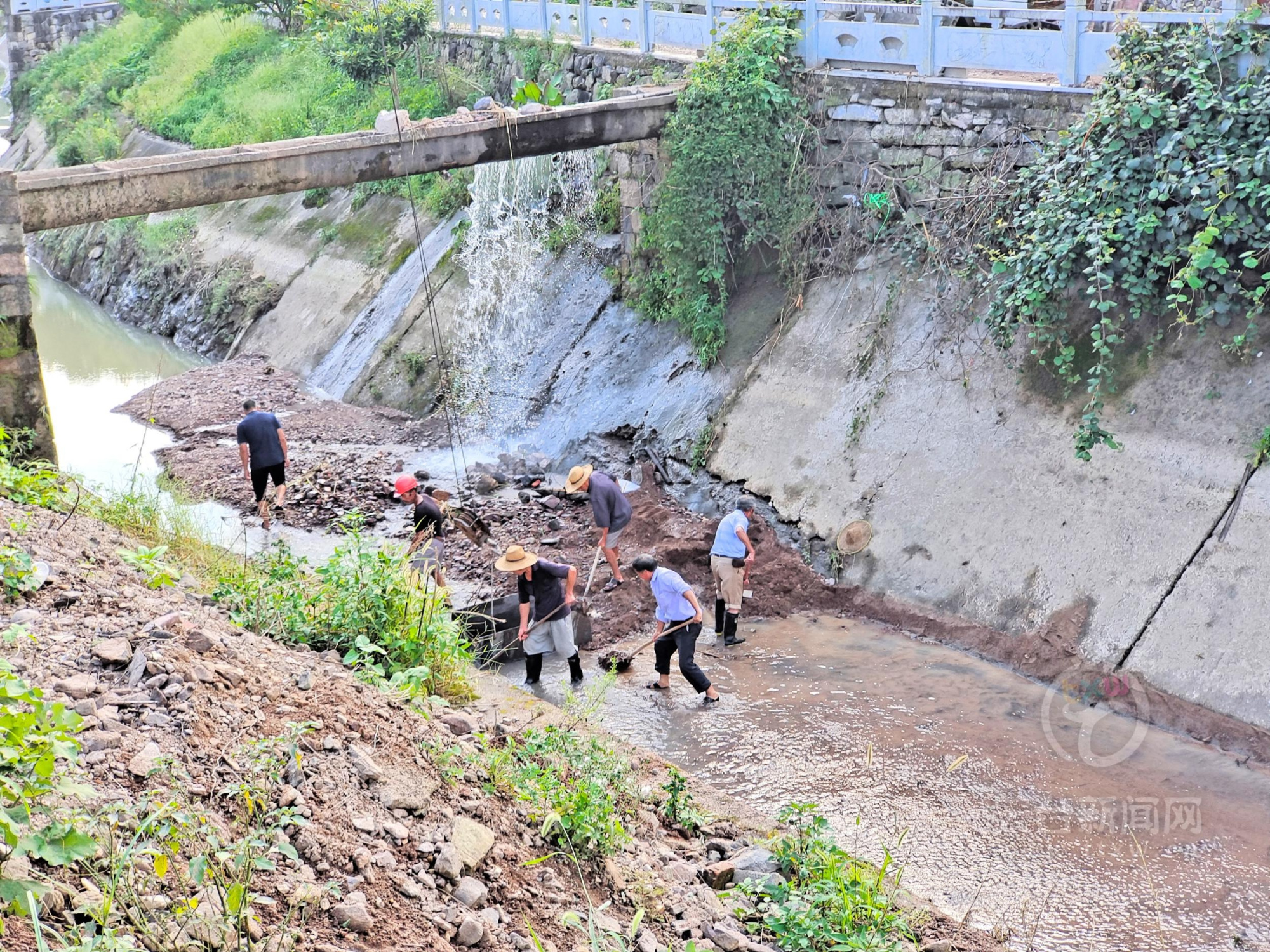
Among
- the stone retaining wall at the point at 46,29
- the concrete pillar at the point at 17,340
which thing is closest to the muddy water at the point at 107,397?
the concrete pillar at the point at 17,340

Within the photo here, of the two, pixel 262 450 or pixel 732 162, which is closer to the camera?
pixel 262 450

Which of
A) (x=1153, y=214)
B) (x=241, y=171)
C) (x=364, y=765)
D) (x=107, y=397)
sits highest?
(x=241, y=171)

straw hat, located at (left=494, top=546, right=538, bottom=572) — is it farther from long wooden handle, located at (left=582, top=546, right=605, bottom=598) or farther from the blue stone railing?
the blue stone railing

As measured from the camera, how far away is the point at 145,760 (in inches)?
200

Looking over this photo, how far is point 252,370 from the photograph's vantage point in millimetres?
18297

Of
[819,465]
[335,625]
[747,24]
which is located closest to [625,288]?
[747,24]

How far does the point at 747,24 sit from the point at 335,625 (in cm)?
838

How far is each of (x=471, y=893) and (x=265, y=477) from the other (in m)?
7.99

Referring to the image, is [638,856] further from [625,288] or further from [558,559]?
[625,288]

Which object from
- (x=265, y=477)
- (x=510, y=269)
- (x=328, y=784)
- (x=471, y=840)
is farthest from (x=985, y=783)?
(x=510, y=269)

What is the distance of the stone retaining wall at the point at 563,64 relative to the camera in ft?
51.4

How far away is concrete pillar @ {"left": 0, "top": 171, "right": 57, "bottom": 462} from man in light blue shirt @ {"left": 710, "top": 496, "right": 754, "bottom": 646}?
19.3 feet
